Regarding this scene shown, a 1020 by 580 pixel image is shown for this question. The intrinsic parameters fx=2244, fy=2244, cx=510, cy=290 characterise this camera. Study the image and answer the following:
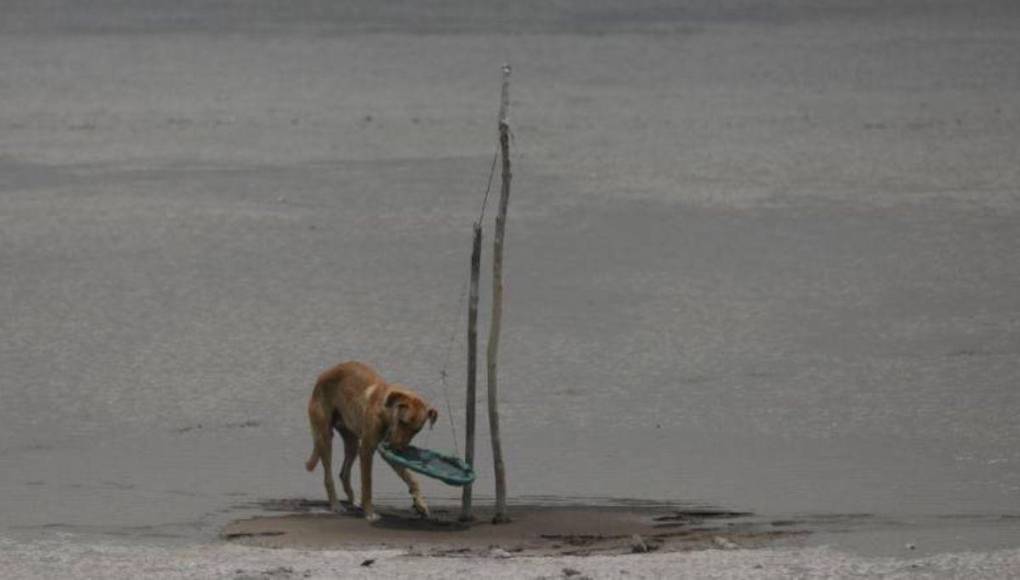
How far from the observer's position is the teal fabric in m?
8.71

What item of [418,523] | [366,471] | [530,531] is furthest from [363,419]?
[530,531]

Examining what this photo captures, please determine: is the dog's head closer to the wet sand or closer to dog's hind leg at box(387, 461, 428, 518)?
dog's hind leg at box(387, 461, 428, 518)

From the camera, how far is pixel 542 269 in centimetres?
1540

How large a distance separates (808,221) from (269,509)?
8.60 metres

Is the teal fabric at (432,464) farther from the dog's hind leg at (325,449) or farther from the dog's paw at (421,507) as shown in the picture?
the dog's hind leg at (325,449)

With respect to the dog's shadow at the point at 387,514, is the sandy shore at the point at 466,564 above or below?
below

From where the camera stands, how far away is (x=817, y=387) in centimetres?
1187

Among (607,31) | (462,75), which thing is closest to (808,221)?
(462,75)

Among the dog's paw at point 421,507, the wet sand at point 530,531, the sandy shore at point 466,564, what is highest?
the dog's paw at point 421,507

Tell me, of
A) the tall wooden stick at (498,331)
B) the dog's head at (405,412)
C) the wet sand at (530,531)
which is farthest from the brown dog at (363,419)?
the tall wooden stick at (498,331)

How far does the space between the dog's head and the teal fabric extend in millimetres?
99

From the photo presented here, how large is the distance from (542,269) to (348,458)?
6.07m

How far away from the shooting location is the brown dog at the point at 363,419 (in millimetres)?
Result: 8688

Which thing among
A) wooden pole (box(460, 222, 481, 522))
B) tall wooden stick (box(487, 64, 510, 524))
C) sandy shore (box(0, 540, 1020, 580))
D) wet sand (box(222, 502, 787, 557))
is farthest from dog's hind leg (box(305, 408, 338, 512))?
sandy shore (box(0, 540, 1020, 580))
